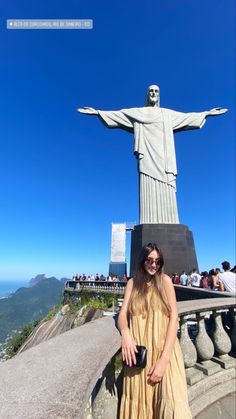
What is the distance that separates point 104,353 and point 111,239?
28338mm

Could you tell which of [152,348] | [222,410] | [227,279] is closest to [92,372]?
[152,348]

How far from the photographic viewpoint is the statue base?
1122 centimetres

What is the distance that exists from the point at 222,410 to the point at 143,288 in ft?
7.15

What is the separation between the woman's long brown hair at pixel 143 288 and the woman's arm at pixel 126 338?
37 mm

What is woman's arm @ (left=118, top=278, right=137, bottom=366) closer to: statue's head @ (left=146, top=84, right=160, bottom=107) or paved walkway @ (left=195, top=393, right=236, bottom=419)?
paved walkway @ (left=195, top=393, right=236, bottom=419)

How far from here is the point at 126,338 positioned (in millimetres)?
1880

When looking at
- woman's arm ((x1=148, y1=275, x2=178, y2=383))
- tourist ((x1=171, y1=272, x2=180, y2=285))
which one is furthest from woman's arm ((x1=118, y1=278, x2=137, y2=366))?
tourist ((x1=171, y1=272, x2=180, y2=285))

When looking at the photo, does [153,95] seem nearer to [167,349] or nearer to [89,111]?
[89,111]

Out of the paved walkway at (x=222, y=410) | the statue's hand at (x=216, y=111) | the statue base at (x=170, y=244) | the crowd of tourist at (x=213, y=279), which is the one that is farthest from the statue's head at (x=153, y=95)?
the paved walkway at (x=222, y=410)

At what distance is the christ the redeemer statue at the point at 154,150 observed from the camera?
41.8ft

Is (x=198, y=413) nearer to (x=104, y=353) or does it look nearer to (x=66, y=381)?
(x=104, y=353)

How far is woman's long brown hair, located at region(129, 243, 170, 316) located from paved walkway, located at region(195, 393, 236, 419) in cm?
192

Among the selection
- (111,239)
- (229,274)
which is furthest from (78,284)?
(229,274)

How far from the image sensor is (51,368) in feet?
6.13
